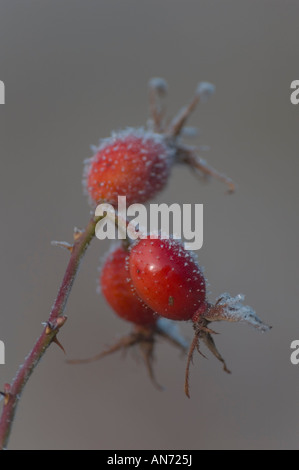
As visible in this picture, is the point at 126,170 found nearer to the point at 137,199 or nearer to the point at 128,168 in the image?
the point at 128,168

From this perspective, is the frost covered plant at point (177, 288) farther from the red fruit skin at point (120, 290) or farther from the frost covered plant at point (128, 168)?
Result: the frost covered plant at point (128, 168)

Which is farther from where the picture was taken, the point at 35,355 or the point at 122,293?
the point at 122,293

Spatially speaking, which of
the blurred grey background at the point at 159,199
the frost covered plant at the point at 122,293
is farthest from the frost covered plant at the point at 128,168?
the blurred grey background at the point at 159,199

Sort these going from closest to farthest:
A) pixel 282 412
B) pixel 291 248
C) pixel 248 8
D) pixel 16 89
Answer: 1. pixel 282 412
2. pixel 291 248
3. pixel 16 89
4. pixel 248 8

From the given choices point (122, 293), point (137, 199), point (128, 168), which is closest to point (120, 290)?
point (122, 293)

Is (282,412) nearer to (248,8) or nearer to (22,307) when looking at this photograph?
(22,307)

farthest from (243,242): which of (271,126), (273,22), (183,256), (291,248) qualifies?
(183,256)

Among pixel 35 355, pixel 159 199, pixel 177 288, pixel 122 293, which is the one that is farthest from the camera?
pixel 159 199

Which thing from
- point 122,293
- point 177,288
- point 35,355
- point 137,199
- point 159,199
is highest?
point 159,199
